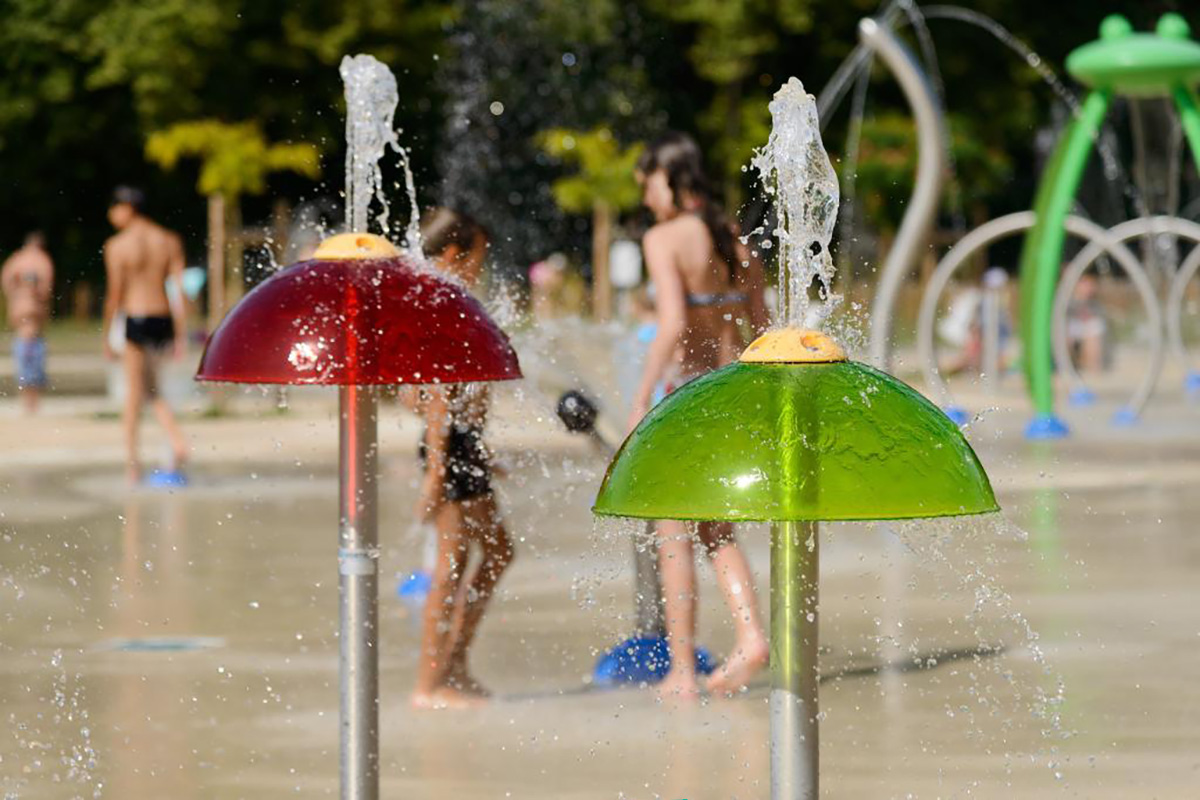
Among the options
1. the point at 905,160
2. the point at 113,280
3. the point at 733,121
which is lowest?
the point at 113,280

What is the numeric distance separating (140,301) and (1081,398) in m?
10.8

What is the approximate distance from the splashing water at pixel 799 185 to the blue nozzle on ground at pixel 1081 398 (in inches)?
669

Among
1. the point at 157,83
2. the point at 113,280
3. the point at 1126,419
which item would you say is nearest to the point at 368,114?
the point at 113,280

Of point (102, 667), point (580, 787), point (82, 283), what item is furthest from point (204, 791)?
point (82, 283)

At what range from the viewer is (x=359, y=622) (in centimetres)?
491

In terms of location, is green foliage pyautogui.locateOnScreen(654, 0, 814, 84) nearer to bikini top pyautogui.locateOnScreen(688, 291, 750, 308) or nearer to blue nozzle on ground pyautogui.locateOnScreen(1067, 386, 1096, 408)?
blue nozzle on ground pyautogui.locateOnScreen(1067, 386, 1096, 408)

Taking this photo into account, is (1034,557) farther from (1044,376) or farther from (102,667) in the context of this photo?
(1044,376)

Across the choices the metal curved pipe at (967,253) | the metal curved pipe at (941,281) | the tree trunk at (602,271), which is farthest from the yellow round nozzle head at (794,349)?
the tree trunk at (602,271)

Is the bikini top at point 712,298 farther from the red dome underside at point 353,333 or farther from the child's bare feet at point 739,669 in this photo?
the red dome underside at point 353,333

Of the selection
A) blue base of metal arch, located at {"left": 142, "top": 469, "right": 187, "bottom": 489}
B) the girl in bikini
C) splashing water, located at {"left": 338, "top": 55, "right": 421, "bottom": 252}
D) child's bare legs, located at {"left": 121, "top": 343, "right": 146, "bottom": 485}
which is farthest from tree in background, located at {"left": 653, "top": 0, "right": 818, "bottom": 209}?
splashing water, located at {"left": 338, "top": 55, "right": 421, "bottom": 252}

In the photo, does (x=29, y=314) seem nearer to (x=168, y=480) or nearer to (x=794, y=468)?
(x=168, y=480)

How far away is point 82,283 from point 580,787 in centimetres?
4061

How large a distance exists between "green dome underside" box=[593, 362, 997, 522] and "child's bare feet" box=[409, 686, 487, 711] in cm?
310

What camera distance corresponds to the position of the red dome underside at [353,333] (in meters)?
4.84
